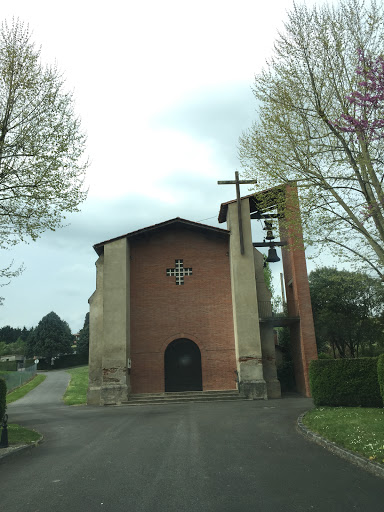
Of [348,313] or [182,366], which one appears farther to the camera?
[348,313]

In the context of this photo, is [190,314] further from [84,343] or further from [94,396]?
[84,343]

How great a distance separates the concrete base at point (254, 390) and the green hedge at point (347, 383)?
18.4 ft

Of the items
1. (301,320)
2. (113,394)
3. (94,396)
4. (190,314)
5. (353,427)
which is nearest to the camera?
(353,427)

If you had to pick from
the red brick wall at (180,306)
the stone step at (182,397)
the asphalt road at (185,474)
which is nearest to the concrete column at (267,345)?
the red brick wall at (180,306)

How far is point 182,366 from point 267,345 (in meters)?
4.63

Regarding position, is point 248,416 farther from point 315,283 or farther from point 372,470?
point 315,283

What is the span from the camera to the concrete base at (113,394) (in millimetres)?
20308

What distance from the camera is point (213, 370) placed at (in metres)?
22.2

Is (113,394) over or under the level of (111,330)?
under

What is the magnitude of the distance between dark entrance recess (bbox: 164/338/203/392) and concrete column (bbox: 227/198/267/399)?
7.98 feet

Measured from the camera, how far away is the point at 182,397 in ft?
67.8

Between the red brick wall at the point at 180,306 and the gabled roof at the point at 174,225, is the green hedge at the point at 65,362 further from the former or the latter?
the red brick wall at the point at 180,306

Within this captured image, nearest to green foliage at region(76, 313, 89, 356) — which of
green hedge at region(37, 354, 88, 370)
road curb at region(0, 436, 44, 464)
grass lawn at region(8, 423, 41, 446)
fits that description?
green hedge at region(37, 354, 88, 370)

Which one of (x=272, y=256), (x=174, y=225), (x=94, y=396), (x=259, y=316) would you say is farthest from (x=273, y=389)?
(x=174, y=225)
